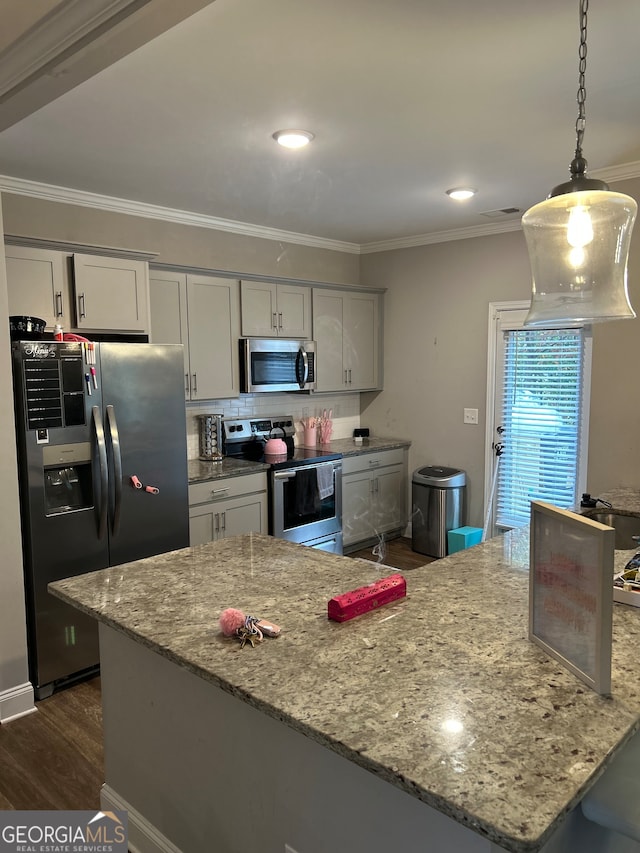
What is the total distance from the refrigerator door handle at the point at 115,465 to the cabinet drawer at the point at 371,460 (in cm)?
204

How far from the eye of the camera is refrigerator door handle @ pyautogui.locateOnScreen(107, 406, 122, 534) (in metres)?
3.11

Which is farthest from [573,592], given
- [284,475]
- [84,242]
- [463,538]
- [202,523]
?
[463,538]

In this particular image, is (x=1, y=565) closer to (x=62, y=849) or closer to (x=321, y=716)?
(x=62, y=849)

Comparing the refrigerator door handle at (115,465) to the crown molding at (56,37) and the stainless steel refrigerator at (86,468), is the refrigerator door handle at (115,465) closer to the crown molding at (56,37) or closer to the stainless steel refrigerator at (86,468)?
the stainless steel refrigerator at (86,468)

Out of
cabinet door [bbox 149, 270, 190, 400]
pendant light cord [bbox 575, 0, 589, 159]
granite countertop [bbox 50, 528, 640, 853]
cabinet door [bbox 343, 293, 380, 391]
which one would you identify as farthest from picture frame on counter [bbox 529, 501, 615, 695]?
cabinet door [bbox 343, 293, 380, 391]

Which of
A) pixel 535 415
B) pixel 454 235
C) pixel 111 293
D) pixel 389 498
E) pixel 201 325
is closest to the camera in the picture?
pixel 111 293

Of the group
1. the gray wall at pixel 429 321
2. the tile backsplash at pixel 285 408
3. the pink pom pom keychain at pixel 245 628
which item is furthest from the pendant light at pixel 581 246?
the tile backsplash at pixel 285 408

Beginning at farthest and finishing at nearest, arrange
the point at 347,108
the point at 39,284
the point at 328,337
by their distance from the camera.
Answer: the point at 328,337, the point at 39,284, the point at 347,108

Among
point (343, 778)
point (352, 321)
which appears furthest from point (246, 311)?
point (343, 778)

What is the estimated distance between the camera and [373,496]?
16.9 ft

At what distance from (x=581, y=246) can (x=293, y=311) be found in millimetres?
3371

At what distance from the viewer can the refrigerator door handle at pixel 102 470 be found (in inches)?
120

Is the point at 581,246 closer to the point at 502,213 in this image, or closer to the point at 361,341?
the point at 502,213

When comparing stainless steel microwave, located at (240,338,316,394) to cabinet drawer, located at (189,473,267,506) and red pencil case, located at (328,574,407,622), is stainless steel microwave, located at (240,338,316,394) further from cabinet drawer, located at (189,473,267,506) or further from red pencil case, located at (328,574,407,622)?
red pencil case, located at (328,574,407,622)
